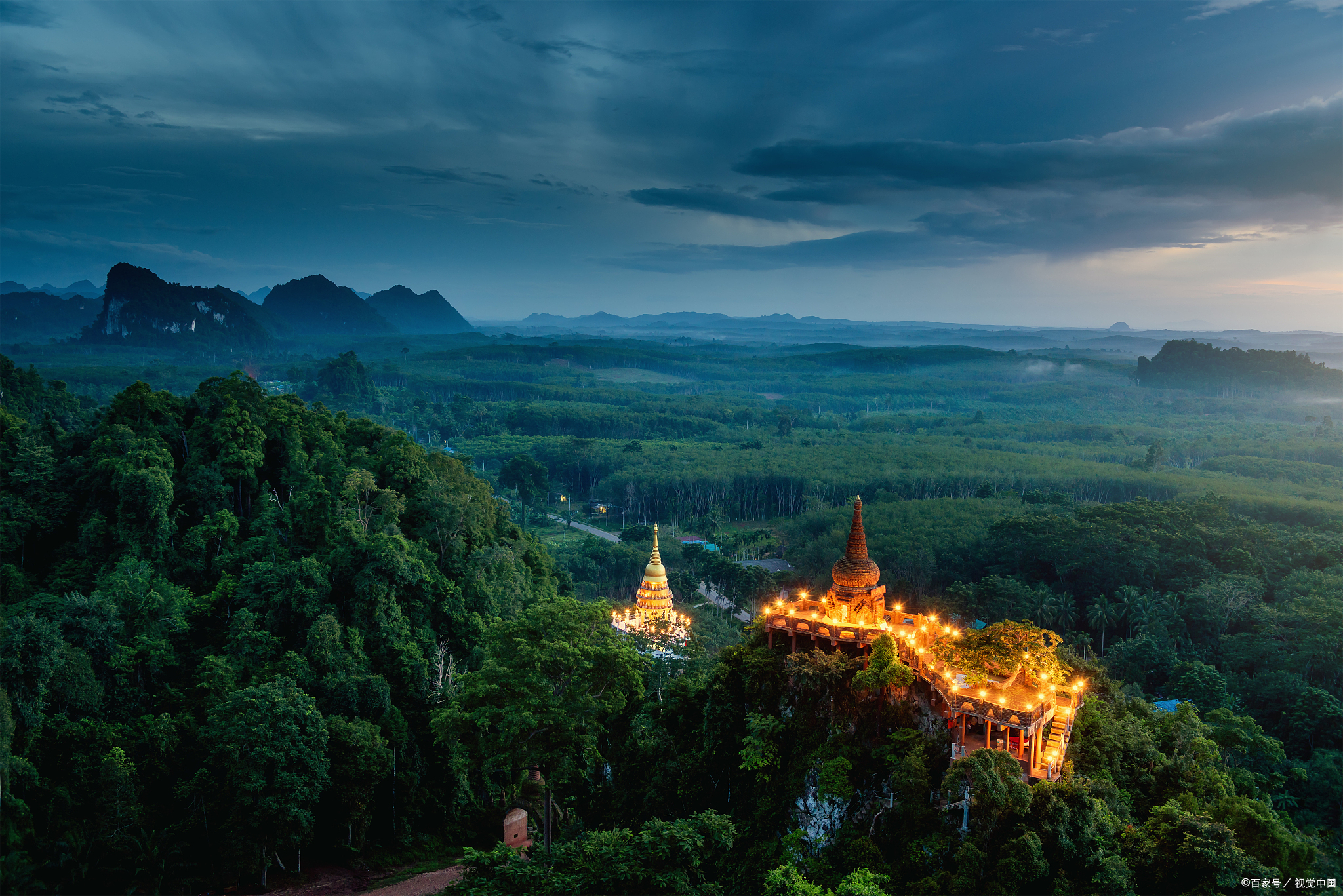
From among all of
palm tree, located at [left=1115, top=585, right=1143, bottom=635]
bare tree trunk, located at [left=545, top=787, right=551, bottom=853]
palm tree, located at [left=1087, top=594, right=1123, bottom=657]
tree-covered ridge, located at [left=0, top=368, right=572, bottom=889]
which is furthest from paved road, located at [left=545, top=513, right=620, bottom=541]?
bare tree trunk, located at [left=545, top=787, right=551, bottom=853]

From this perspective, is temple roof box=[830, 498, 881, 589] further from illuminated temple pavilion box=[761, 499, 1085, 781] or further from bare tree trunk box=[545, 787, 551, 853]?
bare tree trunk box=[545, 787, 551, 853]

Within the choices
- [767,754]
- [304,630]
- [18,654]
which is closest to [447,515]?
[304,630]

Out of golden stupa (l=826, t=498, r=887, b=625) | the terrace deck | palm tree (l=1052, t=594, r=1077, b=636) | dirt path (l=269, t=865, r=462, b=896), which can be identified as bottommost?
dirt path (l=269, t=865, r=462, b=896)

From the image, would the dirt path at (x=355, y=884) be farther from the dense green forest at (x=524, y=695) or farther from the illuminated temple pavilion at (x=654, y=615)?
the illuminated temple pavilion at (x=654, y=615)

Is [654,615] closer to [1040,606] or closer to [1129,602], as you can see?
[1040,606]

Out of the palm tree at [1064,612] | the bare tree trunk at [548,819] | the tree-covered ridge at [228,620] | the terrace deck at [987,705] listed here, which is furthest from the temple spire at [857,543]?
the palm tree at [1064,612]
